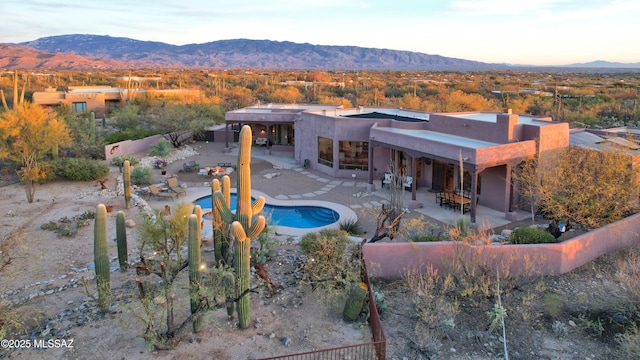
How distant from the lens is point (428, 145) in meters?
18.2

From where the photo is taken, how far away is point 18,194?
2055 centimetres

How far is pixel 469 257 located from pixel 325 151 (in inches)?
551

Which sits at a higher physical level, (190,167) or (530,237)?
(190,167)

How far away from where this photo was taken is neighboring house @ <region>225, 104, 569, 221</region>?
681 inches

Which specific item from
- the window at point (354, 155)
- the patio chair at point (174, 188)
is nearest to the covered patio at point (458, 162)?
the window at point (354, 155)

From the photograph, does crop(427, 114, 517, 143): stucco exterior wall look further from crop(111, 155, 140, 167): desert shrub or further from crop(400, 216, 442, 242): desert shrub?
crop(111, 155, 140, 167): desert shrub

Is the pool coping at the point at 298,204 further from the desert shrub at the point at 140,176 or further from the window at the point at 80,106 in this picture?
the window at the point at 80,106

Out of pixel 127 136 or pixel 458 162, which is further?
pixel 127 136

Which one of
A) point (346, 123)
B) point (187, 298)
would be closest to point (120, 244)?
point (187, 298)

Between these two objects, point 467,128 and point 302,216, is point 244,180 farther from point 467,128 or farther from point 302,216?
point 467,128

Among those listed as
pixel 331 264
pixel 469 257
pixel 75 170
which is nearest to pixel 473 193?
pixel 469 257

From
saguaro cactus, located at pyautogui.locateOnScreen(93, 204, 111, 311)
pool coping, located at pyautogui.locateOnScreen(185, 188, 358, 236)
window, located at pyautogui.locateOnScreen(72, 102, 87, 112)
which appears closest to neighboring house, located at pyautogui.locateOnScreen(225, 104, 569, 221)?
pool coping, located at pyautogui.locateOnScreen(185, 188, 358, 236)

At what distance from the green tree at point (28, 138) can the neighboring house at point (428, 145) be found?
11803 mm

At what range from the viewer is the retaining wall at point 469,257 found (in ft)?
39.3
